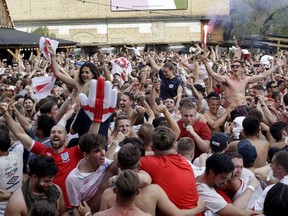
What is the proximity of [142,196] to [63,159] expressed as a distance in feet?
3.81

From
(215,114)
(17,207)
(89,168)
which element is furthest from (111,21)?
→ (17,207)

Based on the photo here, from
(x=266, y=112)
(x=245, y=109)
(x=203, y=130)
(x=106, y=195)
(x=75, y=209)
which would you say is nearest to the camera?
(x=106, y=195)

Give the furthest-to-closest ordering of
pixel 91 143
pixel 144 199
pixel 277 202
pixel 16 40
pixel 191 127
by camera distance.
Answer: pixel 16 40 < pixel 191 127 < pixel 91 143 < pixel 144 199 < pixel 277 202

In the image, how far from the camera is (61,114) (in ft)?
24.3

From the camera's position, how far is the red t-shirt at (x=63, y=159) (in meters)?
5.46

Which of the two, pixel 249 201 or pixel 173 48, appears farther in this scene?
pixel 173 48

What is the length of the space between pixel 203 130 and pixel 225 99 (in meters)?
3.07

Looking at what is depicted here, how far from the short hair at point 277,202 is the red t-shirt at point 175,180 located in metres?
1.23

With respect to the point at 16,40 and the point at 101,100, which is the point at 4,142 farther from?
the point at 16,40

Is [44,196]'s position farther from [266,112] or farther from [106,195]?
[266,112]

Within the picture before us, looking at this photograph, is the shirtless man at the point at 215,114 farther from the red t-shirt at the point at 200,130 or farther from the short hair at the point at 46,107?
the short hair at the point at 46,107

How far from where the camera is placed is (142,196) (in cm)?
466

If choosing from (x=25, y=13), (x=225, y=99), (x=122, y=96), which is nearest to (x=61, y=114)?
(x=122, y=96)

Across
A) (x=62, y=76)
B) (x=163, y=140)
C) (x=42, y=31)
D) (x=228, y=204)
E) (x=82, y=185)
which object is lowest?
(x=42, y=31)
